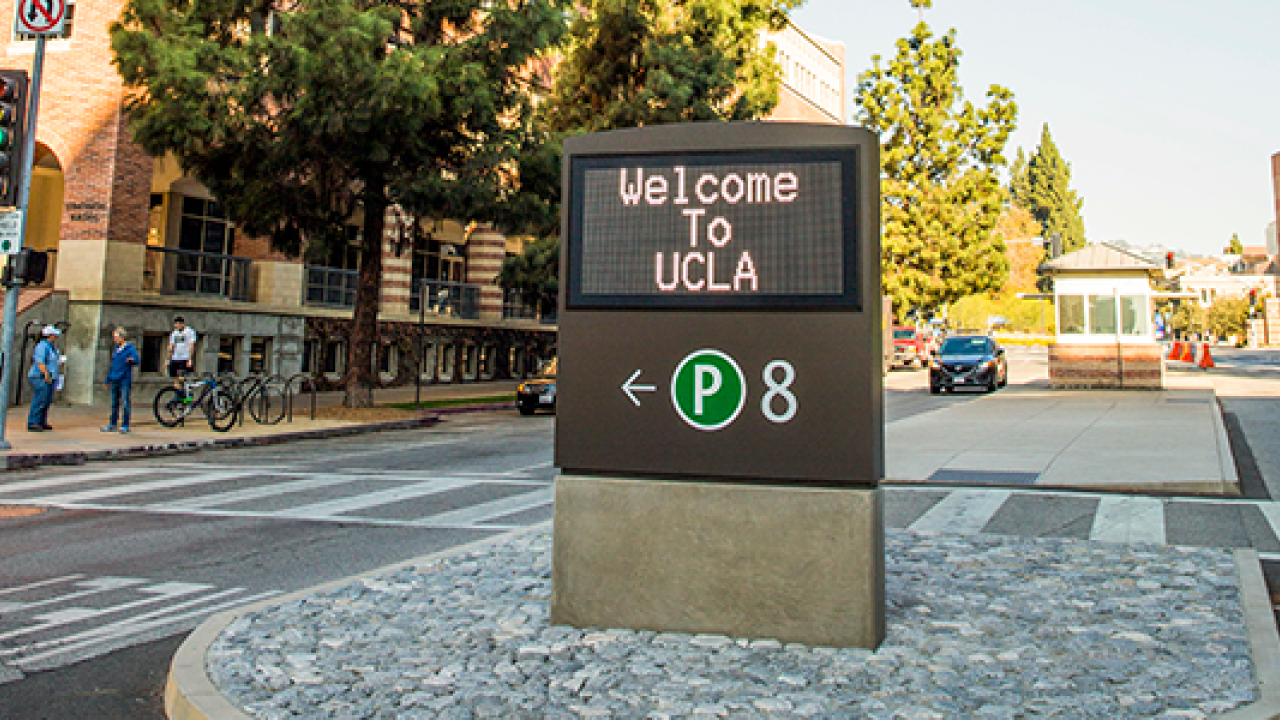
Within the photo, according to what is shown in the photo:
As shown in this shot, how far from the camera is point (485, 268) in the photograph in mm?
36438

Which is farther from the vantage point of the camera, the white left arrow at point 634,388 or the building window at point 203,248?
the building window at point 203,248

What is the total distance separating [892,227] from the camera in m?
50.2

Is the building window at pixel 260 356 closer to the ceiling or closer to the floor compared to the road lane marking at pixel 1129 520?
closer to the ceiling

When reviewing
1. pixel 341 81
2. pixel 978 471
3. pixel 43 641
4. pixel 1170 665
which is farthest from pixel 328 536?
pixel 341 81

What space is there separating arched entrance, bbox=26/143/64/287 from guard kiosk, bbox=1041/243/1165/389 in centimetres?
2780

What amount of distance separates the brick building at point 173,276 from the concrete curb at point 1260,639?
18.9 m

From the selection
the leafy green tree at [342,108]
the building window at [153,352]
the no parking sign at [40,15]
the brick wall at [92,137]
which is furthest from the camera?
the building window at [153,352]

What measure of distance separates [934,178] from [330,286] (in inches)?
1352

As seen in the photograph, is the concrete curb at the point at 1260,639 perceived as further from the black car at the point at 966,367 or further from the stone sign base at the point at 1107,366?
the black car at the point at 966,367

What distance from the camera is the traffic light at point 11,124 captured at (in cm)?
1302

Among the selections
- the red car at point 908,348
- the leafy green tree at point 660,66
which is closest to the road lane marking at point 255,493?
the leafy green tree at point 660,66

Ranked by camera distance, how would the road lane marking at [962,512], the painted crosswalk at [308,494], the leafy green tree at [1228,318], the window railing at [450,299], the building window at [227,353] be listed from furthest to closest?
1. the leafy green tree at [1228,318]
2. the window railing at [450,299]
3. the building window at [227,353]
4. the painted crosswalk at [308,494]
5. the road lane marking at [962,512]

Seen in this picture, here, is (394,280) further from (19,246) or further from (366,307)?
(19,246)

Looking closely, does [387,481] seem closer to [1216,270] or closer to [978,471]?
[978,471]
